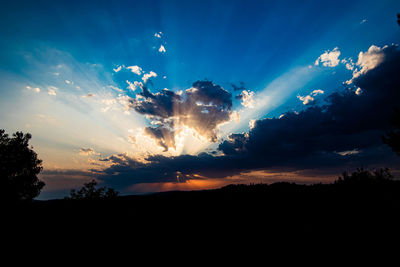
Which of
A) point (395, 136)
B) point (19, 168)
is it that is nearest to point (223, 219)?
point (395, 136)

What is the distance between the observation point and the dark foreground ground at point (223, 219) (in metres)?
7.79

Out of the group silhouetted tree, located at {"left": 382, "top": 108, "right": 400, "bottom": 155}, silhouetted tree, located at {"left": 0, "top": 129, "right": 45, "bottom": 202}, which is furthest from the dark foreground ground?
silhouetted tree, located at {"left": 0, "top": 129, "right": 45, "bottom": 202}

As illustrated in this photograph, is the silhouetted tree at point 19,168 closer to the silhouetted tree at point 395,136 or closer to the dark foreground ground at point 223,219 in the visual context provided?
the dark foreground ground at point 223,219

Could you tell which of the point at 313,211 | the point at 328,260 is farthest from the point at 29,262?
the point at 313,211

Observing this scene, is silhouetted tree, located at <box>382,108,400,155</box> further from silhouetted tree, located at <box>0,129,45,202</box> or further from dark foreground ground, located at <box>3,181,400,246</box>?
silhouetted tree, located at <box>0,129,45,202</box>

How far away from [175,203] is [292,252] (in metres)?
7.88

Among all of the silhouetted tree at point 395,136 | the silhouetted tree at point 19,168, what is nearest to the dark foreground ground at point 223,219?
the silhouetted tree at point 395,136

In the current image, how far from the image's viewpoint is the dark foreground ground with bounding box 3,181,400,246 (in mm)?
7793

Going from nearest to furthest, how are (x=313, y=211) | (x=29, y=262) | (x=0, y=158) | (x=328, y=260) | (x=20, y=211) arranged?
(x=29, y=262)
(x=328, y=260)
(x=20, y=211)
(x=313, y=211)
(x=0, y=158)

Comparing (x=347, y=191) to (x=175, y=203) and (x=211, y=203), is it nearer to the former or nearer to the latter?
(x=211, y=203)

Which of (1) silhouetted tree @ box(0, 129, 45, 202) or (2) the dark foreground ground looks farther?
(1) silhouetted tree @ box(0, 129, 45, 202)

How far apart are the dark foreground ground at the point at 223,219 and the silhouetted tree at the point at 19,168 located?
123 ft

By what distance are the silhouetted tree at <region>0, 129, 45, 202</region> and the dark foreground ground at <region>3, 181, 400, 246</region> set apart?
37535 mm

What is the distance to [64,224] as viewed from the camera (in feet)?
27.2
